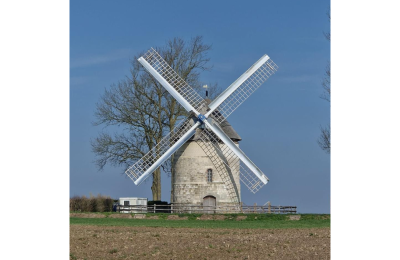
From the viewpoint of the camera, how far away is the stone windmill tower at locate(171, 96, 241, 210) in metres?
33.4

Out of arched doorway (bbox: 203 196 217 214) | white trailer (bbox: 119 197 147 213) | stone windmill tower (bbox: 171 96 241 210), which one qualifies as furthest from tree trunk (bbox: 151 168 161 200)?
arched doorway (bbox: 203 196 217 214)

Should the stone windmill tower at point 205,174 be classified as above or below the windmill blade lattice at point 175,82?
below

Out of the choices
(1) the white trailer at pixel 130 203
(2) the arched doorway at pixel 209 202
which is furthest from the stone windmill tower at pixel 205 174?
(1) the white trailer at pixel 130 203

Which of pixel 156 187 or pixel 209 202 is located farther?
pixel 156 187

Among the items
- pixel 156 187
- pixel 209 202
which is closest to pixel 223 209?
pixel 209 202

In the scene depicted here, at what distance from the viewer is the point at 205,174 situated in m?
33.7

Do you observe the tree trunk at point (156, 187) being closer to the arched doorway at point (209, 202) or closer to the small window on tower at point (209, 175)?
the arched doorway at point (209, 202)

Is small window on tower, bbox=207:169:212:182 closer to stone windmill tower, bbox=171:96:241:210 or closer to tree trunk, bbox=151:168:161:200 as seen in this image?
stone windmill tower, bbox=171:96:241:210

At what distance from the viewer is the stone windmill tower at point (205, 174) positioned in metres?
33.4

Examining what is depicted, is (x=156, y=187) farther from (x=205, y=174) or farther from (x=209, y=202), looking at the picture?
(x=205, y=174)

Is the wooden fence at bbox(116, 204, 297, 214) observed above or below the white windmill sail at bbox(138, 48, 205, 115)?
below
